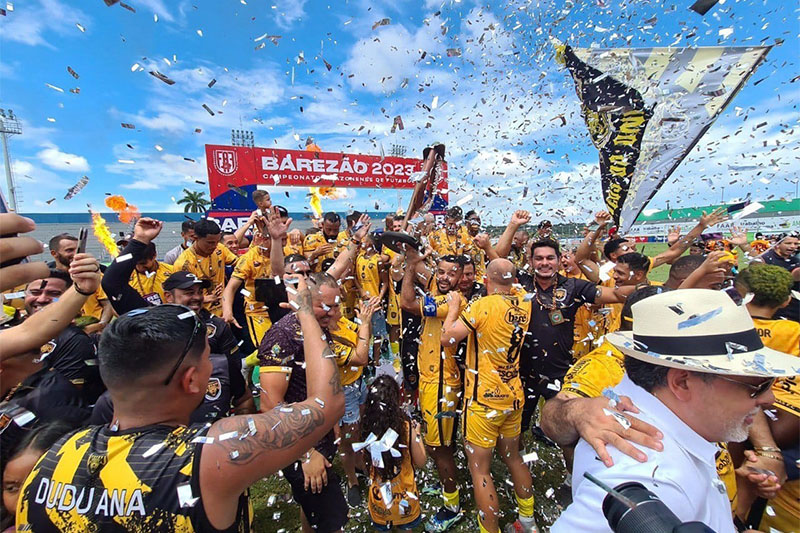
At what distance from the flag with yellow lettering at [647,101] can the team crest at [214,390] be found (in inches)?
296

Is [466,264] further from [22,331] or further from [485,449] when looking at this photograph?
[22,331]

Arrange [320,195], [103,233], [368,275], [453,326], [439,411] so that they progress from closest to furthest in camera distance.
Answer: [453,326] < [439,411] < [103,233] < [368,275] < [320,195]

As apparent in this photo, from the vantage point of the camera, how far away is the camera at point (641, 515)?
2.98ft

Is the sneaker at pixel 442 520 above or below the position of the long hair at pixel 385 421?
below

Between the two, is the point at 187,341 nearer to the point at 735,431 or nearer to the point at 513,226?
the point at 735,431

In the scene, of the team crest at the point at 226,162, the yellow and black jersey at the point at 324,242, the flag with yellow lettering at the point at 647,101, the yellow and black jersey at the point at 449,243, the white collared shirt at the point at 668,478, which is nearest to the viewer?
the white collared shirt at the point at 668,478

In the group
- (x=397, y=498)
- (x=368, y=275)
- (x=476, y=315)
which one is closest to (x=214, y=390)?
(x=397, y=498)

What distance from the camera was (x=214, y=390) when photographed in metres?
2.84

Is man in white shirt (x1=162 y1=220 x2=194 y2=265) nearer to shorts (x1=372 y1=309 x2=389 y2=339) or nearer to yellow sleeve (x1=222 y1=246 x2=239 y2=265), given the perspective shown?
yellow sleeve (x1=222 y1=246 x2=239 y2=265)

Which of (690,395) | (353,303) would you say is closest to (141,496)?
(690,395)

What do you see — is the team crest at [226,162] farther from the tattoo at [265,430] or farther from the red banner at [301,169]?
the tattoo at [265,430]

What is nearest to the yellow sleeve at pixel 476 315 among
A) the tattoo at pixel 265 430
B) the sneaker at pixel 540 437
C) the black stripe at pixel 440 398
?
the black stripe at pixel 440 398

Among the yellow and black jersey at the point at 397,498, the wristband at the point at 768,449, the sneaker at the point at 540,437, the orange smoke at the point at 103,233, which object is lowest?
the sneaker at the point at 540,437

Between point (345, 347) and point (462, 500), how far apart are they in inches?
86.4
